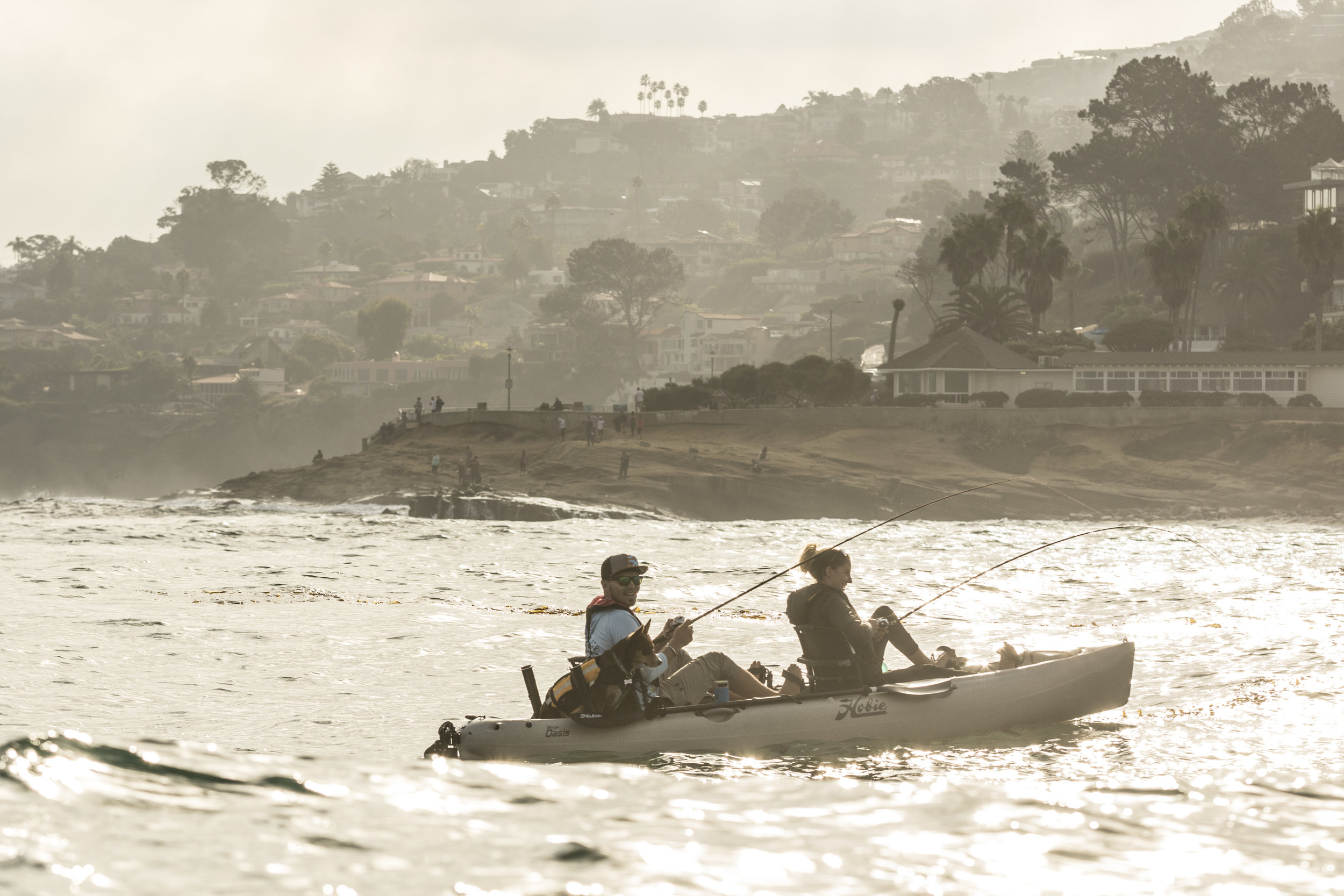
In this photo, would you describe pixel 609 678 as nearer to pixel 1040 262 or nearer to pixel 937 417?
pixel 937 417

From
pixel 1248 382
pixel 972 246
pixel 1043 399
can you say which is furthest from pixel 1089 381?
pixel 972 246

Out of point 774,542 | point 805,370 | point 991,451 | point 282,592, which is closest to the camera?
point 282,592

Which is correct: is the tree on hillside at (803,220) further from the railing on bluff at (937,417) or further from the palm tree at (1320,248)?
the railing on bluff at (937,417)

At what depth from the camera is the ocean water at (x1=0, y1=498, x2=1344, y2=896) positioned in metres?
7.50

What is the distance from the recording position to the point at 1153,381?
6091cm

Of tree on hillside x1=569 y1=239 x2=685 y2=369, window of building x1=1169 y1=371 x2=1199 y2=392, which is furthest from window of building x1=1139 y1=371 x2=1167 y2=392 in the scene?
tree on hillside x1=569 y1=239 x2=685 y2=369

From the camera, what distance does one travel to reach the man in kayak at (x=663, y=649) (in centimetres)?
995

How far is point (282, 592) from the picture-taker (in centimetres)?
2556

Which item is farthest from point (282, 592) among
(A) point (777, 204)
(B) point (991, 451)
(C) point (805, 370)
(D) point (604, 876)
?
(A) point (777, 204)

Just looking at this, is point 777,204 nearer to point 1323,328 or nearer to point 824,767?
point 1323,328

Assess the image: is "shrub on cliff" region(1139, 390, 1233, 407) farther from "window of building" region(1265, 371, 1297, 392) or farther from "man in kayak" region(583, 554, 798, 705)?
"man in kayak" region(583, 554, 798, 705)

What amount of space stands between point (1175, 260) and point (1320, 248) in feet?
21.5

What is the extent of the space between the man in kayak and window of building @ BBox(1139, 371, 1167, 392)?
5367 centimetres

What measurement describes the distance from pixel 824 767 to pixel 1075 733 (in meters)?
2.73
